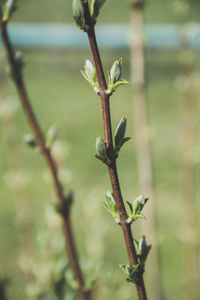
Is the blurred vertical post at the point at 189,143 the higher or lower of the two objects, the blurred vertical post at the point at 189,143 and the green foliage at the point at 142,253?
the higher

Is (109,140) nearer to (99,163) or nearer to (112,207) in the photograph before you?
(112,207)

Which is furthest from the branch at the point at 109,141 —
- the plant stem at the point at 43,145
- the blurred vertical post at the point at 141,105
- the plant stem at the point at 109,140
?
the blurred vertical post at the point at 141,105

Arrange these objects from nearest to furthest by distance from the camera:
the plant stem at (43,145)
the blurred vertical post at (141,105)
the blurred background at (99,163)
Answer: the plant stem at (43,145) < the blurred vertical post at (141,105) < the blurred background at (99,163)

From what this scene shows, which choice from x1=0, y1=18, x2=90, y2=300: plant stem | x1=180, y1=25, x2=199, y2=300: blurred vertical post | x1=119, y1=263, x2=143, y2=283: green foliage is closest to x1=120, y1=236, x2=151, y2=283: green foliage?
x1=119, y1=263, x2=143, y2=283: green foliage

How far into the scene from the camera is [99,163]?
2.80 meters

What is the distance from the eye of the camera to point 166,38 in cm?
275

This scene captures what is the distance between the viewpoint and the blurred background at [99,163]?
1151 mm

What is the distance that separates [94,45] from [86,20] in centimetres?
3

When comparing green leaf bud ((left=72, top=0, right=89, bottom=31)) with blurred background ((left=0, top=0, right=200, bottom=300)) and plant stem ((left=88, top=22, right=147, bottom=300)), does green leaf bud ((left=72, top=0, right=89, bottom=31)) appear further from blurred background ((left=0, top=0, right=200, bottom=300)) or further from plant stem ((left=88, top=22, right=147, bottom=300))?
blurred background ((left=0, top=0, right=200, bottom=300))

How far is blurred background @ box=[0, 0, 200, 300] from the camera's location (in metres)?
1.15

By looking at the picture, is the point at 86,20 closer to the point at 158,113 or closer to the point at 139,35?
the point at 139,35

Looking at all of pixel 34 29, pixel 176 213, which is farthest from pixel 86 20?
pixel 34 29

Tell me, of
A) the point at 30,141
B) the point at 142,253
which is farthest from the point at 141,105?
the point at 142,253

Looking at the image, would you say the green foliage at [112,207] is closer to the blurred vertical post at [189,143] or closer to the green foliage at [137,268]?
the green foliage at [137,268]
